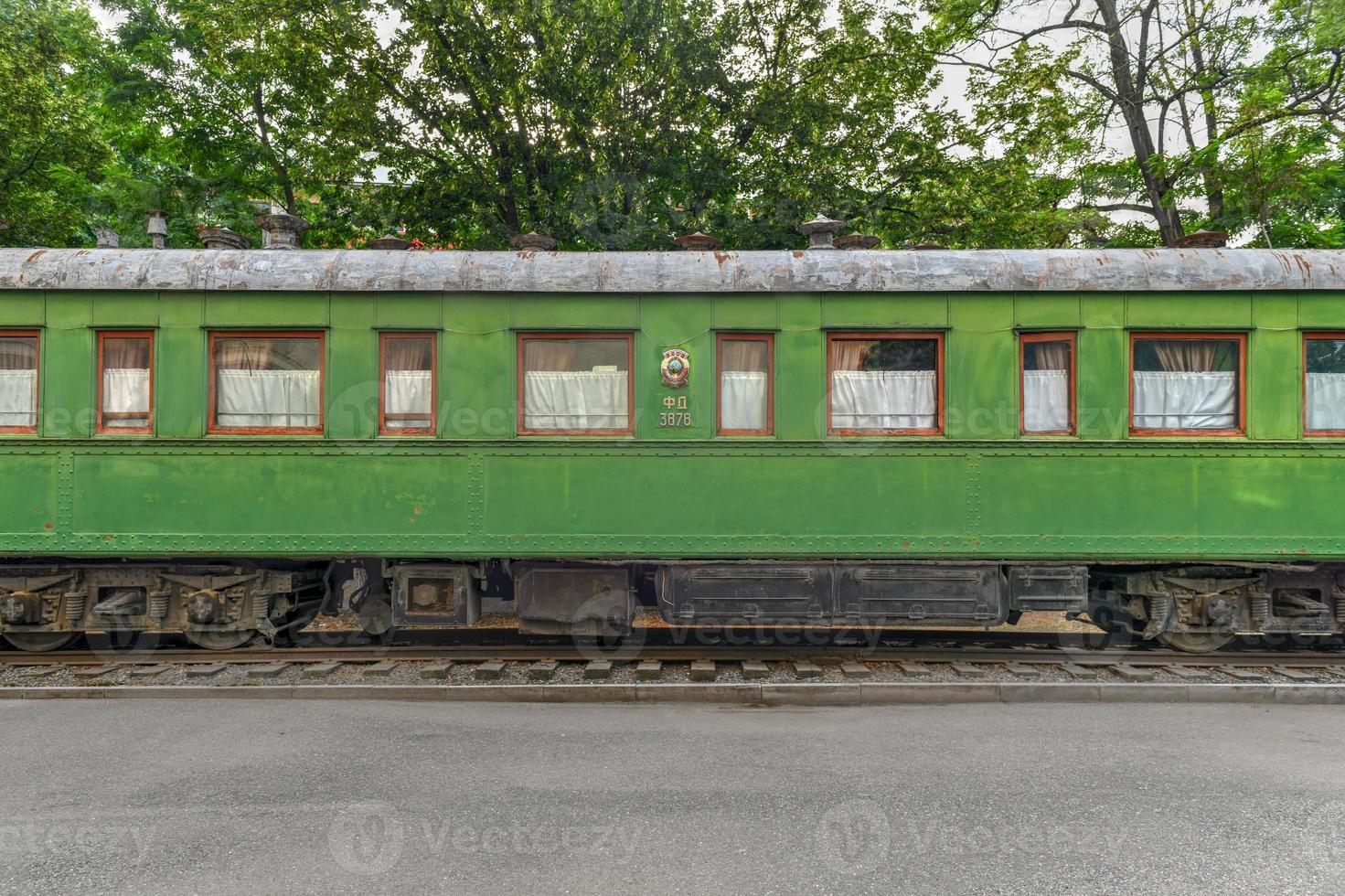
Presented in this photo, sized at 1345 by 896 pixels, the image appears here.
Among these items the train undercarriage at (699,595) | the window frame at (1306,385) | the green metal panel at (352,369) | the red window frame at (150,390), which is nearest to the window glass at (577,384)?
the green metal panel at (352,369)

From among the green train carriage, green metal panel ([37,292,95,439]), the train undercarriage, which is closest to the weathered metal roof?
the green train carriage

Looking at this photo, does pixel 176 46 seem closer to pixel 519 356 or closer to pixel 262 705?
pixel 519 356

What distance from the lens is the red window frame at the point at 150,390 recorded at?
21.0 ft

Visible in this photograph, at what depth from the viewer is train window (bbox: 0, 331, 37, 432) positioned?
6.41 m

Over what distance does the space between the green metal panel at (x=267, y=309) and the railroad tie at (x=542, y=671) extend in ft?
10.8

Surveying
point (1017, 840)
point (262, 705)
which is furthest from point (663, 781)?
point (262, 705)

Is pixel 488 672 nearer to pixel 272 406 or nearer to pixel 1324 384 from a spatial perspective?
pixel 272 406

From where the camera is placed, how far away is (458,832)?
151 inches

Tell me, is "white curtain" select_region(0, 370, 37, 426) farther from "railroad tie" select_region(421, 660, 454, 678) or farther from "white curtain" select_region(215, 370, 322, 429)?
"railroad tie" select_region(421, 660, 454, 678)

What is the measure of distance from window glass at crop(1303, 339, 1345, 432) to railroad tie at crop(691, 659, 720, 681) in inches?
204

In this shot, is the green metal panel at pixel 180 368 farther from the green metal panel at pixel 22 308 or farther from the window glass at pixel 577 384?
the window glass at pixel 577 384

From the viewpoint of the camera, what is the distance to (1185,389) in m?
6.43

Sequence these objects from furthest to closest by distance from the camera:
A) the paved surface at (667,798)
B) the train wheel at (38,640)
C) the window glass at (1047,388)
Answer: the train wheel at (38,640) < the window glass at (1047,388) < the paved surface at (667,798)

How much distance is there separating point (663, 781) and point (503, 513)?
274 cm
